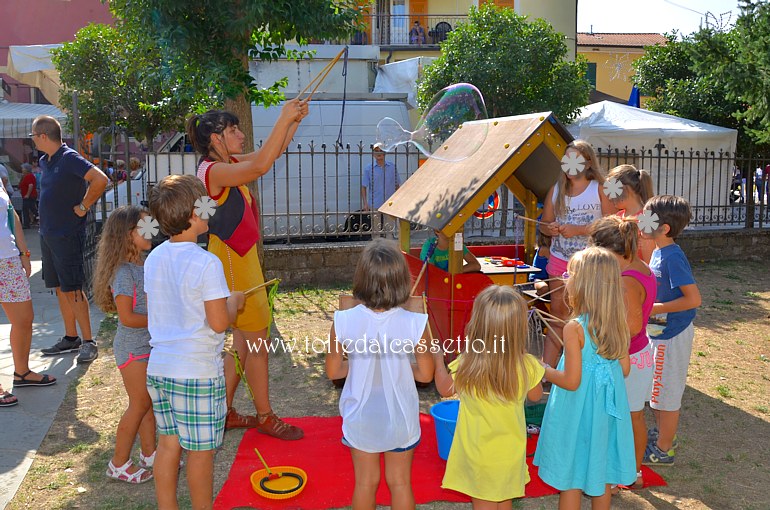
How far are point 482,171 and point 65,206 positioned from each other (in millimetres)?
3166

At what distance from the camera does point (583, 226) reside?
14.5ft

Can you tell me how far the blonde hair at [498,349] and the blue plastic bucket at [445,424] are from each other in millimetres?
931

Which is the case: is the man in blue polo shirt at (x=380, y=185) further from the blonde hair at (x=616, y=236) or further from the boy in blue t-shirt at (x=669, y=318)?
the blonde hair at (x=616, y=236)

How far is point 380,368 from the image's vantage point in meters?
2.87

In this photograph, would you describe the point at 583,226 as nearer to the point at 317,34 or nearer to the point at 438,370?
the point at 438,370

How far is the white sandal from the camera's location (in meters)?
3.67

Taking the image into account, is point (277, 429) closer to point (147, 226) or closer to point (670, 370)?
point (147, 226)

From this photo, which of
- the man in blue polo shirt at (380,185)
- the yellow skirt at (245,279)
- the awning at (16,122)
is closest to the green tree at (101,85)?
the awning at (16,122)

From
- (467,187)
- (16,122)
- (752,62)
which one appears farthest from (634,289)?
(16,122)

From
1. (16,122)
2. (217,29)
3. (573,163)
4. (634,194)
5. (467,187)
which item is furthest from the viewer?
(16,122)

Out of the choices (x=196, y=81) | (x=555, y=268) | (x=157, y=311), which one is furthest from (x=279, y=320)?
(x=157, y=311)

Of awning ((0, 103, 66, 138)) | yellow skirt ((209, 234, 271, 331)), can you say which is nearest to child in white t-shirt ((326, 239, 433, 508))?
yellow skirt ((209, 234, 271, 331))

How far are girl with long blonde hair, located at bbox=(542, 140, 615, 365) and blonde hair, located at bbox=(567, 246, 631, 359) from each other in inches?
54.3

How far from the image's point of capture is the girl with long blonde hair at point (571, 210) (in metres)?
4.40
